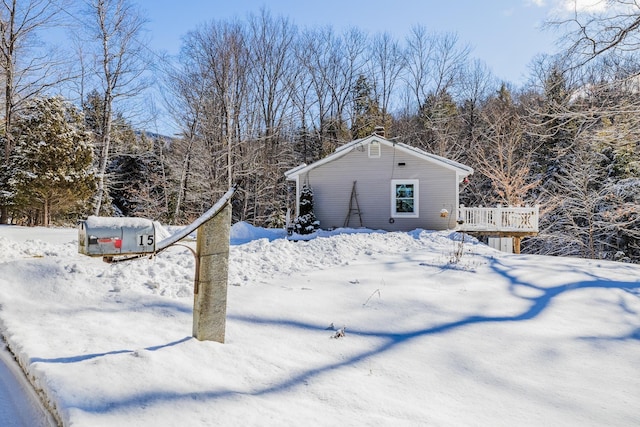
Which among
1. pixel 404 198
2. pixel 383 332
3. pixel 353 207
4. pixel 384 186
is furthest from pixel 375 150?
pixel 383 332

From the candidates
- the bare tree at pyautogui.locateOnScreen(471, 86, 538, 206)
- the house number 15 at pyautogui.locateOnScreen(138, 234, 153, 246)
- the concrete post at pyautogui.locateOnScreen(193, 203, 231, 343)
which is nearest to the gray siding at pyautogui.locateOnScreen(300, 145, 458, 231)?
the bare tree at pyautogui.locateOnScreen(471, 86, 538, 206)

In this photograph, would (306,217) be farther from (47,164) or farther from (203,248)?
(203,248)

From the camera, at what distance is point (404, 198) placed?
47.8ft

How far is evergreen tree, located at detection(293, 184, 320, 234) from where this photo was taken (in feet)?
47.4

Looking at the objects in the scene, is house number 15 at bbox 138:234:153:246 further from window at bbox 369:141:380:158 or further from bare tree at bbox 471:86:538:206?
bare tree at bbox 471:86:538:206

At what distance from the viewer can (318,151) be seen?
25750mm

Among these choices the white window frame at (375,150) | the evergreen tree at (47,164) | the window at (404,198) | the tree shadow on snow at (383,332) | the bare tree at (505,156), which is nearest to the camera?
the tree shadow on snow at (383,332)

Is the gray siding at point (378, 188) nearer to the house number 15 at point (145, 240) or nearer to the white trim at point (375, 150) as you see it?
the white trim at point (375, 150)

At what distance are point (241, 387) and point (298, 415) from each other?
39cm

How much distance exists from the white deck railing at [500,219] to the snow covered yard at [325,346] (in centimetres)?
780

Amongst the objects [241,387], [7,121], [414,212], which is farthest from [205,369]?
[7,121]

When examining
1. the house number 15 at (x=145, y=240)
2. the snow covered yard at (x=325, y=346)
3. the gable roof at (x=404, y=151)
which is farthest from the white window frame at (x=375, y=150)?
the house number 15 at (x=145, y=240)

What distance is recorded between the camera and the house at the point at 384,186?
14.3 meters

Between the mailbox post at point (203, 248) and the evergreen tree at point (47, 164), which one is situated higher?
the evergreen tree at point (47, 164)
